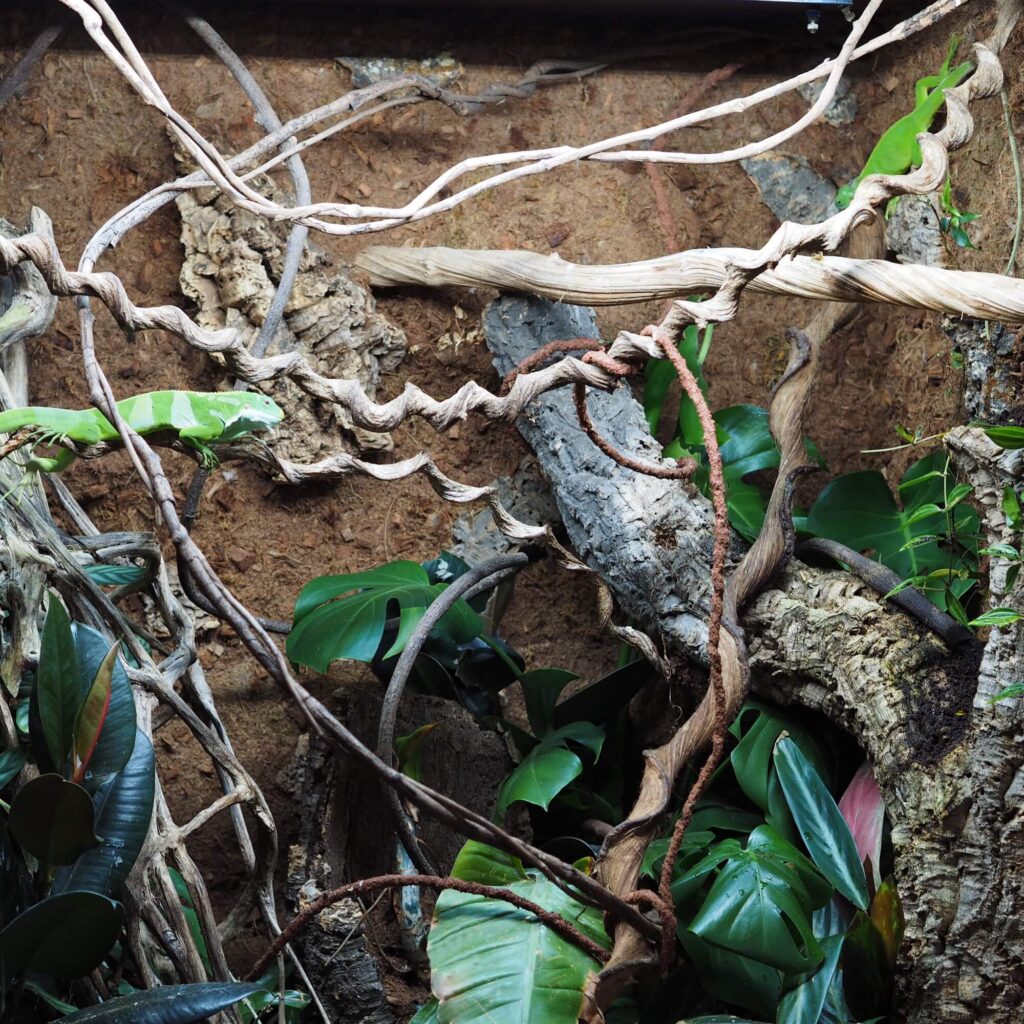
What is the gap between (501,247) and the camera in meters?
1.95

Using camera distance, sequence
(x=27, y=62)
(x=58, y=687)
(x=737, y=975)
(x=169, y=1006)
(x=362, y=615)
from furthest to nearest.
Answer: (x=27, y=62), (x=362, y=615), (x=737, y=975), (x=58, y=687), (x=169, y=1006)

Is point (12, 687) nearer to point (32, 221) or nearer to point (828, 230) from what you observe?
point (32, 221)

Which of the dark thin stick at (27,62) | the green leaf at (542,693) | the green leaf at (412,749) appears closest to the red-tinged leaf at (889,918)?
the green leaf at (542,693)

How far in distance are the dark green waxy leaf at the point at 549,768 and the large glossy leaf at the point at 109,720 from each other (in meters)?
0.54

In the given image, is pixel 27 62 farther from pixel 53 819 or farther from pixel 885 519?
pixel 885 519

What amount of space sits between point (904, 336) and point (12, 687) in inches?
61.9

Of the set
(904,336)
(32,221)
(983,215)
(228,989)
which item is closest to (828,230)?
(983,215)

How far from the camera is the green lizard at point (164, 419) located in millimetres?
1253

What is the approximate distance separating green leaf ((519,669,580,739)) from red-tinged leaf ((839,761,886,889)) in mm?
436

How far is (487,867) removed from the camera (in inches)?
50.5

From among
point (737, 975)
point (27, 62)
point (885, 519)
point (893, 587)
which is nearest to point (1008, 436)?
point (893, 587)

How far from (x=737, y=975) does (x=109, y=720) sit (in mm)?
796

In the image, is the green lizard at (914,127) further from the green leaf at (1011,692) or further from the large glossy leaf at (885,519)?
the green leaf at (1011,692)

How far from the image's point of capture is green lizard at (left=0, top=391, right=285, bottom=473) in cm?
125
